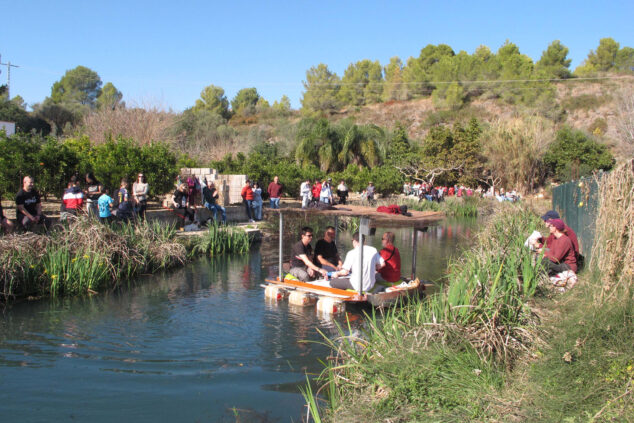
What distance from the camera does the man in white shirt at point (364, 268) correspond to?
30.3 feet

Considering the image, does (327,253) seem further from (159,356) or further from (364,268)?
(159,356)

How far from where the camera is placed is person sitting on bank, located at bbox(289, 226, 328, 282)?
1062 cm

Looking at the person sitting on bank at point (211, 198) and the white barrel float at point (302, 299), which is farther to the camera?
the person sitting on bank at point (211, 198)

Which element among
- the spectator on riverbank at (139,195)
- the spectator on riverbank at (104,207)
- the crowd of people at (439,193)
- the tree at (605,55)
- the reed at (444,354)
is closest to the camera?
the reed at (444,354)

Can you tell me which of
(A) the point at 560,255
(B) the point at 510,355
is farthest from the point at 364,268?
(B) the point at 510,355

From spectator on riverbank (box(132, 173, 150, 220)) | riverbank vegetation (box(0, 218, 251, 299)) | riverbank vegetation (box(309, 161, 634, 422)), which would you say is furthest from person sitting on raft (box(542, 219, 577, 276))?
spectator on riverbank (box(132, 173, 150, 220))

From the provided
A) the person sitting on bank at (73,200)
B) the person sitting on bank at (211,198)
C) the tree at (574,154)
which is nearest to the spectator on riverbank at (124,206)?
the person sitting on bank at (73,200)

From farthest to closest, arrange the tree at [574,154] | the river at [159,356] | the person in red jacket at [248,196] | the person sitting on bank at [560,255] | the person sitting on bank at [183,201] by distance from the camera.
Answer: the tree at [574,154]
the person in red jacket at [248,196]
the person sitting on bank at [183,201]
the person sitting on bank at [560,255]
the river at [159,356]

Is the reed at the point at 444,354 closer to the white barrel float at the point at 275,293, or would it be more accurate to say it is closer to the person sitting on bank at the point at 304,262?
the white barrel float at the point at 275,293

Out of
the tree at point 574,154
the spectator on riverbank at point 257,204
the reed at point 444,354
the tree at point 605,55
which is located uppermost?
the tree at point 605,55

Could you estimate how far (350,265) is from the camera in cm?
955

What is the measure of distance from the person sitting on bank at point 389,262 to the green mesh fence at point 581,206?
3.23m

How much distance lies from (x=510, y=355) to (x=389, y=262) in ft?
13.6

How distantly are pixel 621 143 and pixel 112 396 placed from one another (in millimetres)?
40934
